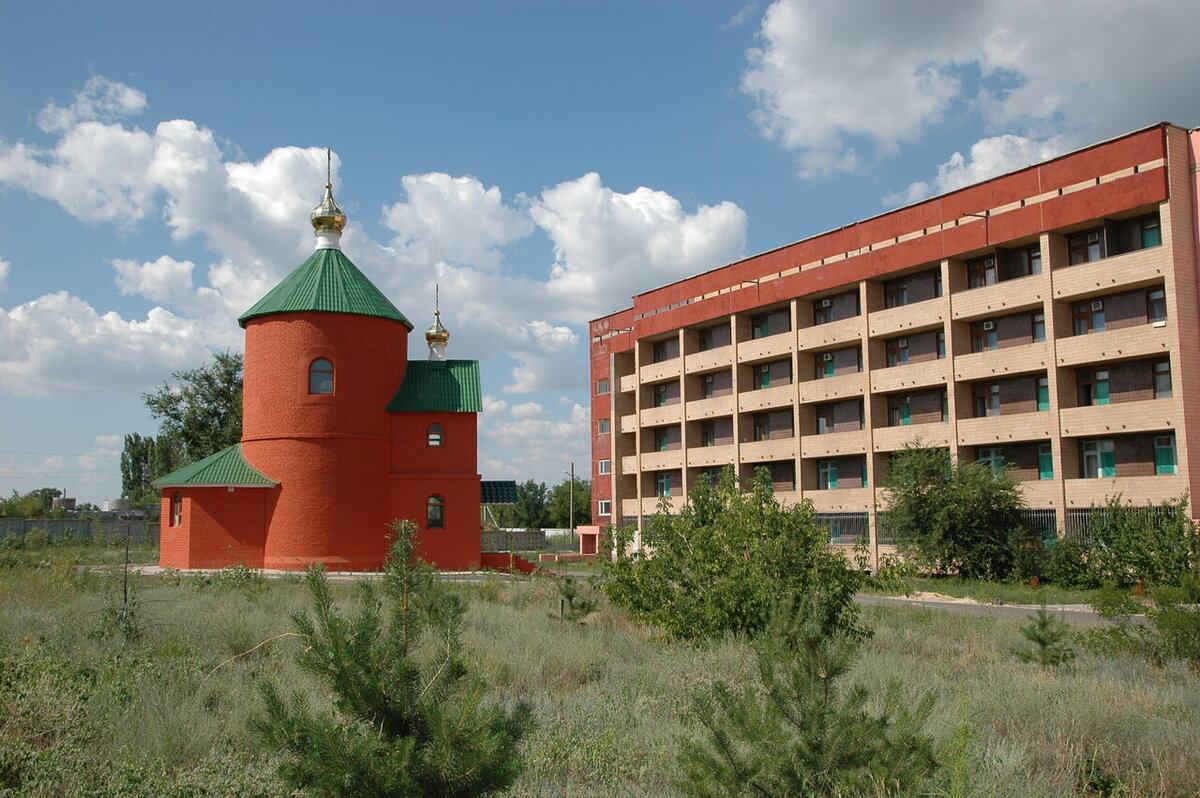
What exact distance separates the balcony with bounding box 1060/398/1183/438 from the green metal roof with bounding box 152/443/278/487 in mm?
26588

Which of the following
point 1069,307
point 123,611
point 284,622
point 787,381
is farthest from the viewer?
point 787,381

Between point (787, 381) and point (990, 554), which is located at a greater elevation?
point (787, 381)

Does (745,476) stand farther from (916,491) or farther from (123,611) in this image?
(123,611)

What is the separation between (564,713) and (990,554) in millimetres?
26743

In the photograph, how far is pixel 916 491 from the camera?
106 feet

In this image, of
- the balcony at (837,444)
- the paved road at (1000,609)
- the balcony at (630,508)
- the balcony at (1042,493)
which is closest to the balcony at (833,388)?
the balcony at (837,444)

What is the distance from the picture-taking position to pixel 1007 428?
105 feet

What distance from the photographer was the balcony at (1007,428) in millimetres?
30906

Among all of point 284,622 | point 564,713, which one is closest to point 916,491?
point 284,622

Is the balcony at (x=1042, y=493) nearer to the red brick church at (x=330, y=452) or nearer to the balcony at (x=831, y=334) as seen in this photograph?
the balcony at (x=831, y=334)

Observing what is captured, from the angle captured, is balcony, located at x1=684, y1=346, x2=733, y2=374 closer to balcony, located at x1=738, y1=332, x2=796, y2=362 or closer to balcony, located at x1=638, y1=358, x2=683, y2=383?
balcony, located at x1=638, y1=358, x2=683, y2=383

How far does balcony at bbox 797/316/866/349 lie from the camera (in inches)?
1485

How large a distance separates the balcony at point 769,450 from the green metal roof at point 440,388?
549 inches

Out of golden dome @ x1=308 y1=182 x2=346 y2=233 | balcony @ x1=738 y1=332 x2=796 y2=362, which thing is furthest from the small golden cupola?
balcony @ x1=738 y1=332 x2=796 y2=362
